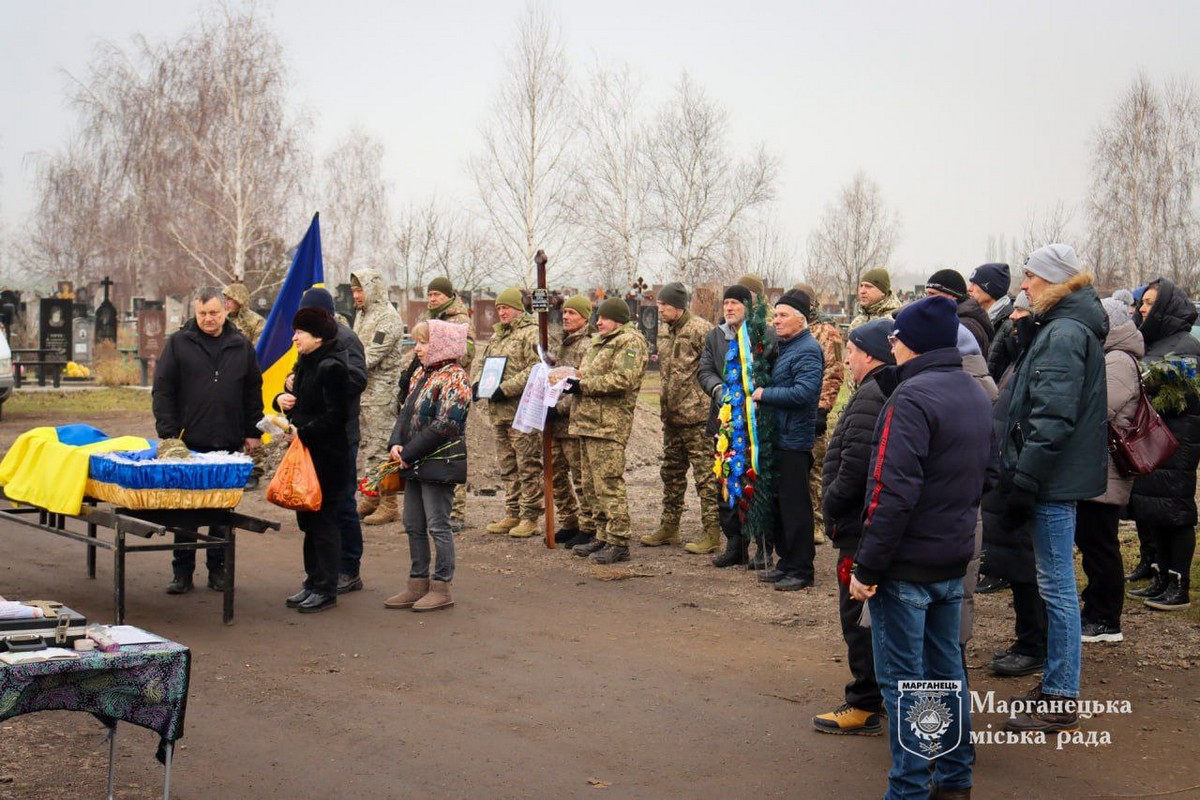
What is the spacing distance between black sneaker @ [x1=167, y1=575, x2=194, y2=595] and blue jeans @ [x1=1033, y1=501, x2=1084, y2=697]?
5875 mm

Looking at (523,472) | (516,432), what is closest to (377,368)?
(516,432)

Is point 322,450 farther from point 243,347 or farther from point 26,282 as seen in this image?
point 26,282

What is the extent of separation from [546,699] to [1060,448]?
9.30 ft

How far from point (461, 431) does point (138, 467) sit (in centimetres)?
201

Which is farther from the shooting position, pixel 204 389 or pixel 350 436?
pixel 350 436

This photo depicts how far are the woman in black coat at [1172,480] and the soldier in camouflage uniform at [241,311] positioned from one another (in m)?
8.03

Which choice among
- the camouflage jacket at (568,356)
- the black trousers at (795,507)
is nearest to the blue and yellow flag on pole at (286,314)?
the camouflage jacket at (568,356)

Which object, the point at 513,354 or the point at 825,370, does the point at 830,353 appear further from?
the point at 513,354

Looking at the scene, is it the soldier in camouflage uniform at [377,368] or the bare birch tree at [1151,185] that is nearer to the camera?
the soldier in camouflage uniform at [377,368]

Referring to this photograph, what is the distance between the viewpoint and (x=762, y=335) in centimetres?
908

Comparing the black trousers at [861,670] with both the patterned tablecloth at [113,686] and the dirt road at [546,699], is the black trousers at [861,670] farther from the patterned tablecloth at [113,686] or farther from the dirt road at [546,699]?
the patterned tablecloth at [113,686]

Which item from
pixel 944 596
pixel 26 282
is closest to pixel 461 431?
pixel 944 596

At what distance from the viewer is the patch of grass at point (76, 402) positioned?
22.0 metres

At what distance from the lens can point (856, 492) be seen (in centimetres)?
539
